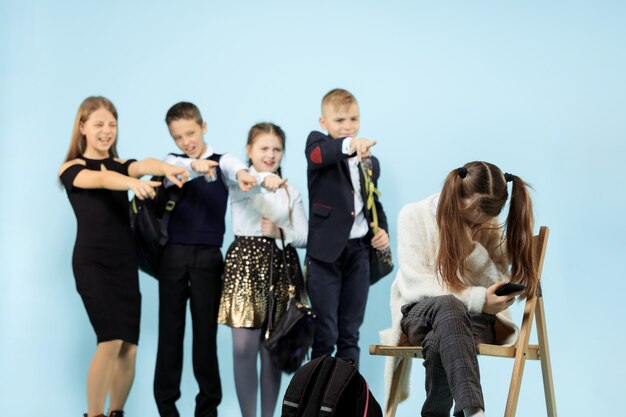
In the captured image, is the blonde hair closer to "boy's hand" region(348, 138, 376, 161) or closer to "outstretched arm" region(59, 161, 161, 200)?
"boy's hand" region(348, 138, 376, 161)

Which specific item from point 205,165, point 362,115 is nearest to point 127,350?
point 205,165

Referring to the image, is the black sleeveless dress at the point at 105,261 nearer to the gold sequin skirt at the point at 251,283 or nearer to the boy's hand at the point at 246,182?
the gold sequin skirt at the point at 251,283

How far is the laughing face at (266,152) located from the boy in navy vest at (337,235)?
0.51ft

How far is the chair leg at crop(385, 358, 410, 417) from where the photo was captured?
121 inches

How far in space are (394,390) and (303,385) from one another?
500 millimetres

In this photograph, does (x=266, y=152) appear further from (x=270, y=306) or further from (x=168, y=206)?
(x=270, y=306)

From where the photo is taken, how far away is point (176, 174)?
3465mm

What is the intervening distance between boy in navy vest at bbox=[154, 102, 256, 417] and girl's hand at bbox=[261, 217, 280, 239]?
0.72 ft

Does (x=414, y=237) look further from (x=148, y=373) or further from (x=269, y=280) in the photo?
(x=148, y=373)

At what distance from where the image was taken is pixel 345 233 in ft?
11.8

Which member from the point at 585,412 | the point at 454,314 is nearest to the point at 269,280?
the point at 454,314

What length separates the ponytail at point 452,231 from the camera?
9.66 ft

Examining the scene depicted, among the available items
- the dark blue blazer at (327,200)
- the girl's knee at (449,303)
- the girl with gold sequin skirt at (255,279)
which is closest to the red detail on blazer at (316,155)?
the dark blue blazer at (327,200)

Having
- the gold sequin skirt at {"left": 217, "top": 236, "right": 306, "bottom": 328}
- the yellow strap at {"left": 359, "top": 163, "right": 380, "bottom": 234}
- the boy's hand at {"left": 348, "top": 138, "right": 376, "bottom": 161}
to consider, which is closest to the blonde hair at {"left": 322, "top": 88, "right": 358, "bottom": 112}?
the yellow strap at {"left": 359, "top": 163, "right": 380, "bottom": 234}
